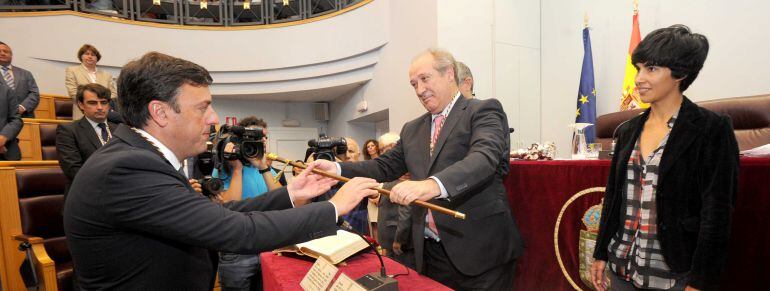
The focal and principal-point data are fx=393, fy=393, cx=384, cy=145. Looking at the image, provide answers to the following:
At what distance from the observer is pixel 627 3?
4031 millimetres

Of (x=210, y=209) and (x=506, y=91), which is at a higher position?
(x=506, y=91)

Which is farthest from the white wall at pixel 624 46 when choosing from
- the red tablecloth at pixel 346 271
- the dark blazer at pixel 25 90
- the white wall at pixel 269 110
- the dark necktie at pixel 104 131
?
the white wall at pixel 269 110

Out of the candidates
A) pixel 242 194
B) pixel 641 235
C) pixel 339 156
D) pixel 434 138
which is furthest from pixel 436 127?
pixel 339 156

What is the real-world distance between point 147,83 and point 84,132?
2237 millimetres

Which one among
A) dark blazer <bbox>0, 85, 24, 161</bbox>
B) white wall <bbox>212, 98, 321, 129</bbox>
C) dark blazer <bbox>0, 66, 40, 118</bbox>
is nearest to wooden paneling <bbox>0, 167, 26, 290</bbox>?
dark blazer <bbox>0, 85, 24, 161</bbox>

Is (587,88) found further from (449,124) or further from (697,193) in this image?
(697,193)

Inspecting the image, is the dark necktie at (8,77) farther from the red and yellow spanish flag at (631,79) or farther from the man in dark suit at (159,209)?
the red and yellow spanish flag at (631,79)

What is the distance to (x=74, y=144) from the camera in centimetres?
273

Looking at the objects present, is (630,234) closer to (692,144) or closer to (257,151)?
(692,144)

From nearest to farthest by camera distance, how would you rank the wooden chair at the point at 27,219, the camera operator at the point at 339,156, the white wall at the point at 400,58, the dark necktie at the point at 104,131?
the camera operator at the point at 339,156 < the wooden chair at the point at 27,219 < the dark necktie at the point at 104,131 < the white wall at the point at 400,58

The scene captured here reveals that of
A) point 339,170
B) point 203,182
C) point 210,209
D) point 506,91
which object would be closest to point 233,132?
point 203,182

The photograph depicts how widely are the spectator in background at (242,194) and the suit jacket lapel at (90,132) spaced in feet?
3.26

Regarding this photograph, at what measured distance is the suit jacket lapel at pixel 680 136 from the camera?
1.13 metres

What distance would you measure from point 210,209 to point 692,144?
1347 millimetres
